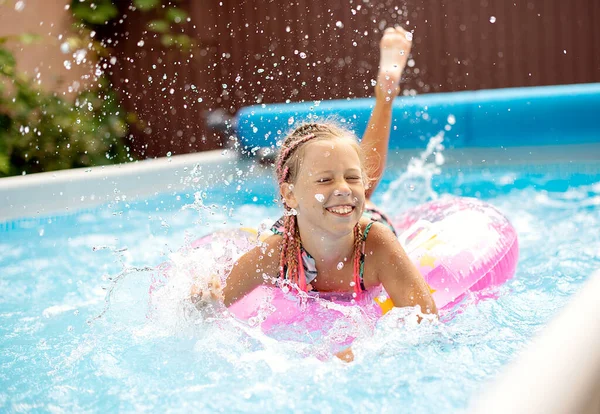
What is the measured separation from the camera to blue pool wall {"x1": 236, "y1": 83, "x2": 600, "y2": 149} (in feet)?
18.3

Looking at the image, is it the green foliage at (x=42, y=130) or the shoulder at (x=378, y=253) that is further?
the green foliage at (x=42, y=130)

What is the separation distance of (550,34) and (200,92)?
3.41 meters

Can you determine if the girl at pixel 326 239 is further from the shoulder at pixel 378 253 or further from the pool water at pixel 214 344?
the pool water at pixel 214 344

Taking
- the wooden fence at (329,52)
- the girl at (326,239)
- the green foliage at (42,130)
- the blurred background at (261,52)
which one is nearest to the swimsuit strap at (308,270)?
the girl at (326,239)

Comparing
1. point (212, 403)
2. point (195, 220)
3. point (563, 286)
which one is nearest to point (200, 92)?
point (195, 220)

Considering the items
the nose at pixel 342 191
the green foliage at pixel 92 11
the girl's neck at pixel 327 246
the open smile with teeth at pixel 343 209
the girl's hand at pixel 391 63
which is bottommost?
the girl's neck at pixel 327 246

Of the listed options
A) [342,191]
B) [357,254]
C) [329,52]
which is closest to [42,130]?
[329,52]

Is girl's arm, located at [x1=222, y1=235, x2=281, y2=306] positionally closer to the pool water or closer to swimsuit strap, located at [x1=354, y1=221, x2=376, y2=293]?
the pool water

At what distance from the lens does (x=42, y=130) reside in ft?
21.0

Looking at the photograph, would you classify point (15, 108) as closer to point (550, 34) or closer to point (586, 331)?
point (550, 34)

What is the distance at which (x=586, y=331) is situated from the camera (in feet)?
5.06

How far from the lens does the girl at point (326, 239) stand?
227cm

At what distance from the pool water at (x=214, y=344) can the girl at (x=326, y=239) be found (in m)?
0.11

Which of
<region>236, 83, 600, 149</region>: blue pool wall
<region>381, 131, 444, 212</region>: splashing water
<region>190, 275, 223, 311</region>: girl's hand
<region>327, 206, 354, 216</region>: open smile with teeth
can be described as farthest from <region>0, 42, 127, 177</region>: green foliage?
<region>327, 206, 354, 216</region>: open smile with teeth
